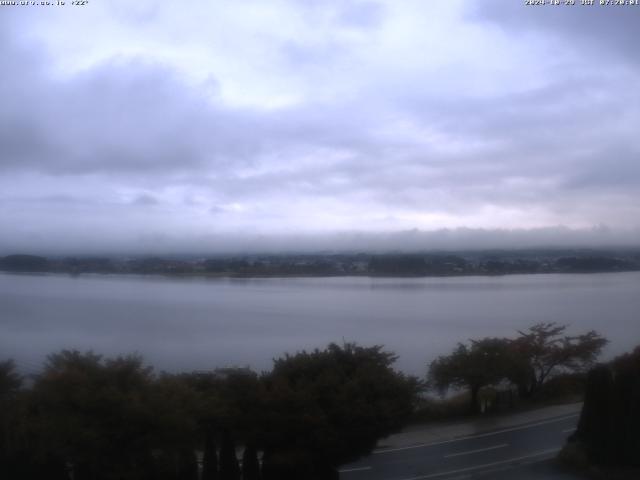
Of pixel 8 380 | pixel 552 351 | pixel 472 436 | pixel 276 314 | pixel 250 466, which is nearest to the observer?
pixel 250 466

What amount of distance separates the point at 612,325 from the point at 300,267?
16.1 metres

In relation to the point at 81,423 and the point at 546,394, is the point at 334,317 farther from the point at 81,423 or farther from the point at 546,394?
the point at 81,423

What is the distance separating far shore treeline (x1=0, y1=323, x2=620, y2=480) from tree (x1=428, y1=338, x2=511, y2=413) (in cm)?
719

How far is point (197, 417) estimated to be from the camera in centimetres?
1088

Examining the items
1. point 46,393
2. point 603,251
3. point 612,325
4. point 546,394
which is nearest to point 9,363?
point 46,393

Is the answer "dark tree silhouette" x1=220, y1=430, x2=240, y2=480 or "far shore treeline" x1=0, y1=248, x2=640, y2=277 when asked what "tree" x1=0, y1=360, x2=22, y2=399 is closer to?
"dark tree silhouette" x1=220, y1=430, x2=240, y2=480

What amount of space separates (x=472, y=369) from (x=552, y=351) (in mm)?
5407

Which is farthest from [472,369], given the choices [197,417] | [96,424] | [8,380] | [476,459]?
[96,424]

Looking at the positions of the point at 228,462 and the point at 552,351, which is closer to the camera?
the point at 228,462

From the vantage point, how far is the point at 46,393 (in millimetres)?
10289

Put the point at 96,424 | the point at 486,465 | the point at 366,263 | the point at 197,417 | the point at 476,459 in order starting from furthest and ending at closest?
the point at 366,263, the point at 476,459, the point at 486,465, the point at 197,417, the point at 96,424

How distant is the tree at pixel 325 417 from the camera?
11758 millimetres

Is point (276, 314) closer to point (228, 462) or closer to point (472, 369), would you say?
point (472, 369)

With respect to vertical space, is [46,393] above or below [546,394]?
above
